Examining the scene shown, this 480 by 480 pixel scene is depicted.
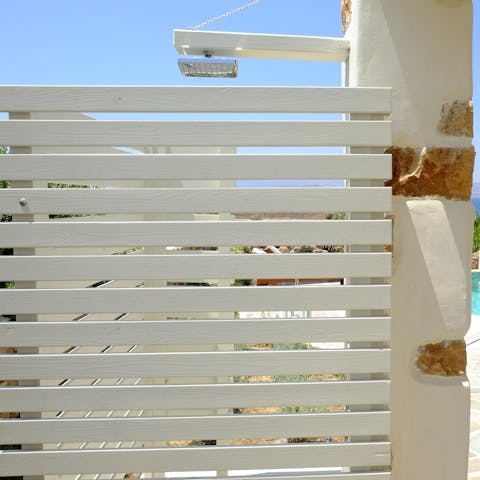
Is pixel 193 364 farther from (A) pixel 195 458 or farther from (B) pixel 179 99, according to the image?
(B) pixel 179 99

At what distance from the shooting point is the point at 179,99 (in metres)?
1.84

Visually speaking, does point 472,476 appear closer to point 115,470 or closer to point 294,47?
point 115,470

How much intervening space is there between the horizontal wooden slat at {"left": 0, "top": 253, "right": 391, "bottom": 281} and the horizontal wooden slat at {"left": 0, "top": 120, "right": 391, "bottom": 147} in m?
0.48

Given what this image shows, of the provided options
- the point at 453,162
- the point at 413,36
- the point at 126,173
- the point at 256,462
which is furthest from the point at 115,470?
the point at 413,36

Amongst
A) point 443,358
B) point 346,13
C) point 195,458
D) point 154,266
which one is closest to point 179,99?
point 154,266

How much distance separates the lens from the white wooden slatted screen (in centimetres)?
183

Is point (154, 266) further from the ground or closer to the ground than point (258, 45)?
closer to the ground

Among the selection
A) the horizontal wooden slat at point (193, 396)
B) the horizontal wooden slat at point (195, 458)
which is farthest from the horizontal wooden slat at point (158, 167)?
the horizontal wooden slat at point (195, 458)

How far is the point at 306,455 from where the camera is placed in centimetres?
188

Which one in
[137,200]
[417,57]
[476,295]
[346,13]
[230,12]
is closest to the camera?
[137,200]

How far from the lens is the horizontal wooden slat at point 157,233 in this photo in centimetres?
183

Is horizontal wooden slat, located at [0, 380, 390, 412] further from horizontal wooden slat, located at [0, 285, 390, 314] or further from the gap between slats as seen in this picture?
the gap between slats

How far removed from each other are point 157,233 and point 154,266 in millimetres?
138

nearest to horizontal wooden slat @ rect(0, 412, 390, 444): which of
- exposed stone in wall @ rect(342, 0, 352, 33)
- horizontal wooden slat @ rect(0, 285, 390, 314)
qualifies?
horizontal wooden slat @ rect(0, 285, 390, 314)
